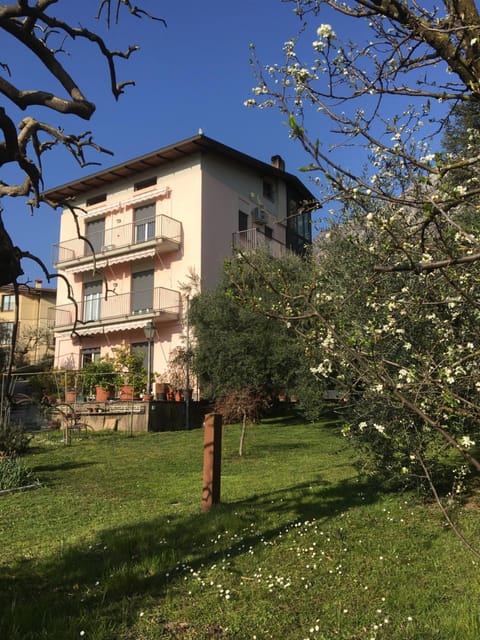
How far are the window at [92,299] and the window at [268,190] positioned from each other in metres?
9.55

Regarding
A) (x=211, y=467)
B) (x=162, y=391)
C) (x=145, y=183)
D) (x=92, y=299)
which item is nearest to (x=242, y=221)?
(x=145, y=183)

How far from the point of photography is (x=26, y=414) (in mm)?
21094

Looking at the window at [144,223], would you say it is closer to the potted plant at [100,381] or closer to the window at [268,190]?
the window at [268,190]

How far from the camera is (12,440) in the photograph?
1179cm

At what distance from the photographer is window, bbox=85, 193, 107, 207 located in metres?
28.7

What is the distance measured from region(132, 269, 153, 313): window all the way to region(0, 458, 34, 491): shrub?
16.0m

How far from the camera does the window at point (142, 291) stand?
83.8 feet

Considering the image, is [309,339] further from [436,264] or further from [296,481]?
[296,481]

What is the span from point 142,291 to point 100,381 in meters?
5.54

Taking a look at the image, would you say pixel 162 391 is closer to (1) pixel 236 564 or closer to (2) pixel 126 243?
(2) pixel 126 243

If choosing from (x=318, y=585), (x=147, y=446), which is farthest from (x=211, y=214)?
(x=318, y=585)

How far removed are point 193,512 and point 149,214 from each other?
21746 mm

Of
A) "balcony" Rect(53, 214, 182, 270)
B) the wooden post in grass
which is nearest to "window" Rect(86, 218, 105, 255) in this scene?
"balcony" Rect(53, 214, 182, 270)

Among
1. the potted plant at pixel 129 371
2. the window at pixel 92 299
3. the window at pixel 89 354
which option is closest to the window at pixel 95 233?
the window at pixel 92 299
